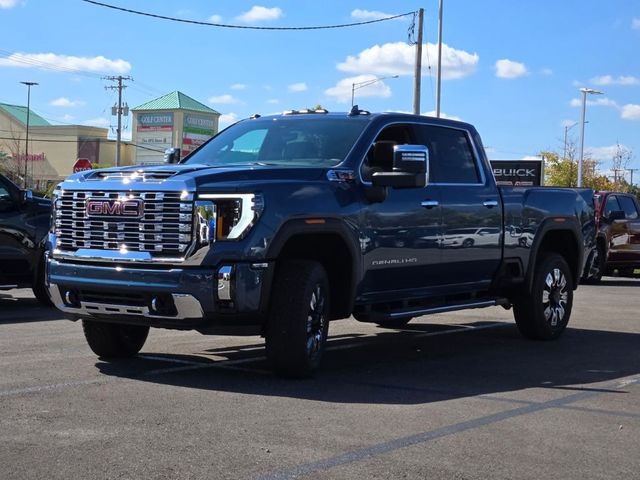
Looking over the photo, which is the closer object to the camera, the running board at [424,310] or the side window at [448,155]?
the running board at [424,310]

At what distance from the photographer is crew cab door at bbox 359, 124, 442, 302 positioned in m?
7.43

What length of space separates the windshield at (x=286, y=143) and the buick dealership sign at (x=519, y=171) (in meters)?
27.5

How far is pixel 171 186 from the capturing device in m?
6.51

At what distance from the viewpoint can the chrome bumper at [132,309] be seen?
636cm

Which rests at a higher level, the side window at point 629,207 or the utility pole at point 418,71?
the utility pole at point 418,71

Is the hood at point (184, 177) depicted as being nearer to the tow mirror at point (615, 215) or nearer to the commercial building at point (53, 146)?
the tow mirror at point (615, 215)

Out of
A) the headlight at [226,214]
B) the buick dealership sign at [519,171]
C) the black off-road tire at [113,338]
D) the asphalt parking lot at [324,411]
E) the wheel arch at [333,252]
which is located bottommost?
the asphalt parking lot at [324,411]

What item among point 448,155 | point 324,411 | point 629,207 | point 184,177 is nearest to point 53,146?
point 629,207

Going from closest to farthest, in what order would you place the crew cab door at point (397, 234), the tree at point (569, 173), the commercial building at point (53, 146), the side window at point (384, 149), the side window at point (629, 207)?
the crew cab door at point (397, 234), the side window at point (384, 149), the side window at point (629, 207), the tree at point (569, 173), the commercial building at point (53, 146)

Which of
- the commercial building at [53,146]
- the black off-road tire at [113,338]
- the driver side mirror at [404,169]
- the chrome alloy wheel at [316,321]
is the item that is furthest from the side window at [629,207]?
the commercial building at [53,146]

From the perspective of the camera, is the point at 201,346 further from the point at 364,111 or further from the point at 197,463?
the point at 197,463

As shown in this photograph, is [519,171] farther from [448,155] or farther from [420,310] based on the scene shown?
[420,310]

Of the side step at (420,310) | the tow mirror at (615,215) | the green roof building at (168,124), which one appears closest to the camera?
the side step at (420,310)

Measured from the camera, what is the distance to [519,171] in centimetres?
3600
